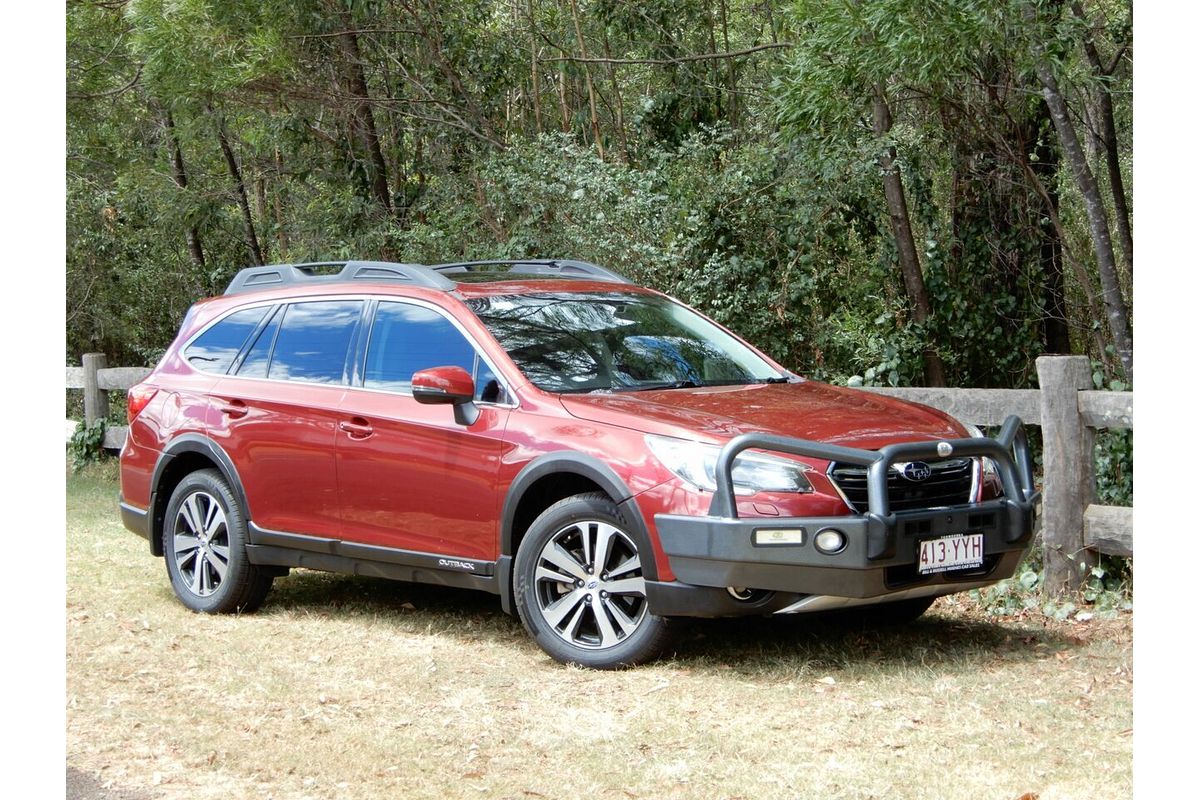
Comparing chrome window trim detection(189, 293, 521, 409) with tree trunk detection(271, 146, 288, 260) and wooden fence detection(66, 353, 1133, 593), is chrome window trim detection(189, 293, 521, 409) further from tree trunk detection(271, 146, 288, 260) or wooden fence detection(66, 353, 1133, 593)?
tree trunk detection(271, 146, 288, 260)

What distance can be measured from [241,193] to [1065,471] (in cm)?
1471

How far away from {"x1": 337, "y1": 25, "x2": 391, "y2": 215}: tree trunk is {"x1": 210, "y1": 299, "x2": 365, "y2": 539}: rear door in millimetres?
8825

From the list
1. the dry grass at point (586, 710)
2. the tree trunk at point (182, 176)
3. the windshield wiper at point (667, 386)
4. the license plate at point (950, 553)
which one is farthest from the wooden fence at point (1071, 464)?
the tree trunk at point (182, 176)

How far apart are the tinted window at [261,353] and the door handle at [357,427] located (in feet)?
3.04

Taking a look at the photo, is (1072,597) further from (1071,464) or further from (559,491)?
(559,491)

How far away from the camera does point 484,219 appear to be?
14703 millimetres

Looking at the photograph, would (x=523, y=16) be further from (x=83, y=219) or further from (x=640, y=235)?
(x=83, y=219)

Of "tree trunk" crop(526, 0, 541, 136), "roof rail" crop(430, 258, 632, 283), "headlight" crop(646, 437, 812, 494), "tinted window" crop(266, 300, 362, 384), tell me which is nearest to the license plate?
"headlight" crop(646, 437, 812, 494)

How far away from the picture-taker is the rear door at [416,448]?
680 centimetres

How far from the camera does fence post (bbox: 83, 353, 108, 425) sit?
49.9 feet

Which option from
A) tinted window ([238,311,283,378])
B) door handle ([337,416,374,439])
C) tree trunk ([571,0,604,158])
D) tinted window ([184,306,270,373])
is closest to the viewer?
door handle ([337,416,374,439])

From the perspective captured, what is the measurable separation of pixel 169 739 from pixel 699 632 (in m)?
2.65

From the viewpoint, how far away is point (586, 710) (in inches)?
231

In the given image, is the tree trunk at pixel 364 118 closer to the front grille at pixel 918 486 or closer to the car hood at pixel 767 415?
the car hood at pixel 767 415
